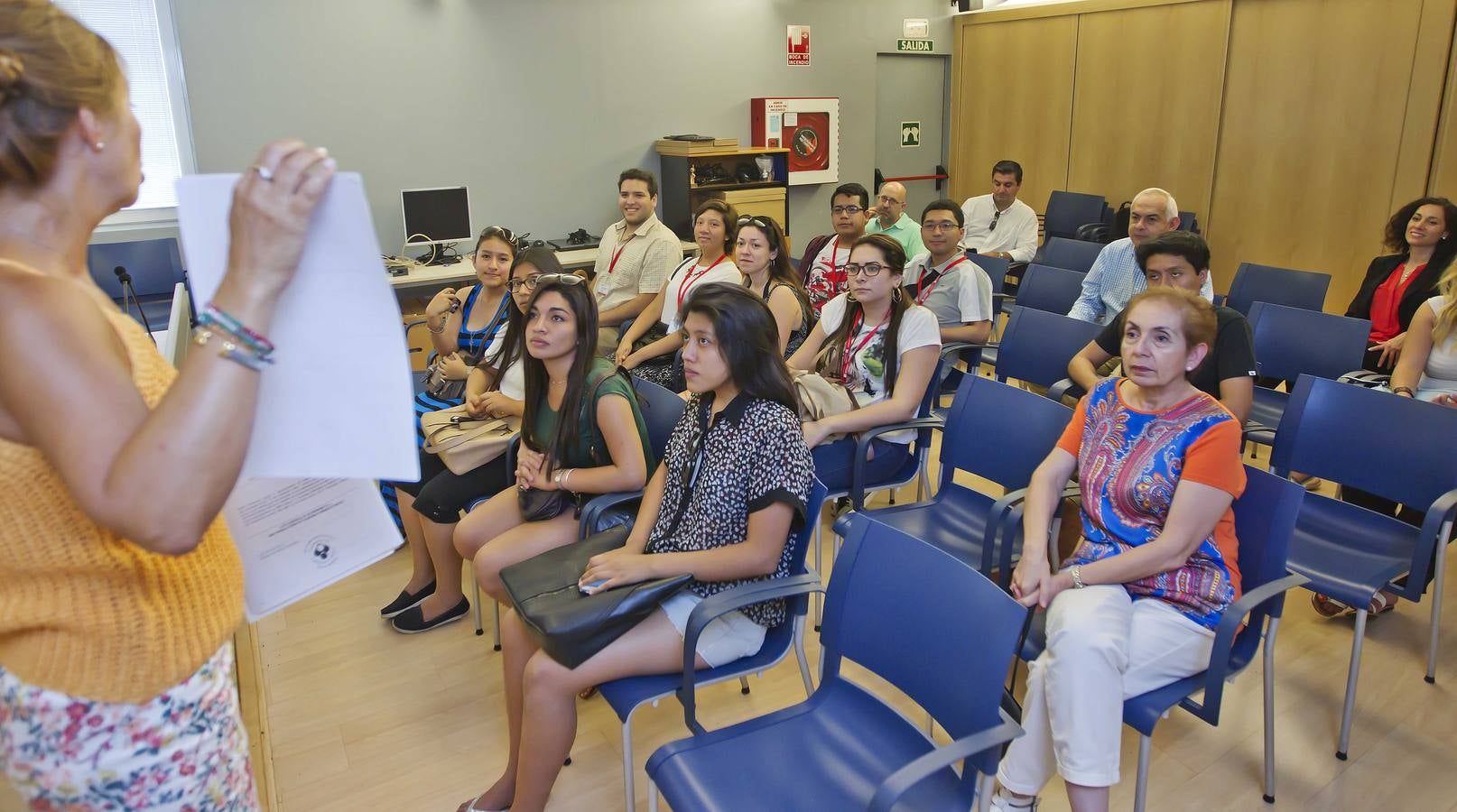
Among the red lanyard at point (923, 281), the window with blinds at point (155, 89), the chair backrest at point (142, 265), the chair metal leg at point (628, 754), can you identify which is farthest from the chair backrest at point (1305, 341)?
the window with blinds at point (155, 89)

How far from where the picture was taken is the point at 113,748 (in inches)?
34.0

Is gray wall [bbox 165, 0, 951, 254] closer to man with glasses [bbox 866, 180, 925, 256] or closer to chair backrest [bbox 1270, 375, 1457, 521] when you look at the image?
man with glasses [bbox 866, 180, 925, 256]

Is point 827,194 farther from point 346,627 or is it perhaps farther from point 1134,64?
point 346,627

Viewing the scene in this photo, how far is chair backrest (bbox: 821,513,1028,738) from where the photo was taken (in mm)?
1607

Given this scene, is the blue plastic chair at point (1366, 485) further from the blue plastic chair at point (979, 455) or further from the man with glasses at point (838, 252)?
the man with glasses at point (838, 252)

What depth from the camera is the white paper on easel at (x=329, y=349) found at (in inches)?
31.0

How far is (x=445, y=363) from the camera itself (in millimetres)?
3676

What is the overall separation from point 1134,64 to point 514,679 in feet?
23.9

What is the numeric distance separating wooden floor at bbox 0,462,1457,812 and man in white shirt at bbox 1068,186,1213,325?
160 cm

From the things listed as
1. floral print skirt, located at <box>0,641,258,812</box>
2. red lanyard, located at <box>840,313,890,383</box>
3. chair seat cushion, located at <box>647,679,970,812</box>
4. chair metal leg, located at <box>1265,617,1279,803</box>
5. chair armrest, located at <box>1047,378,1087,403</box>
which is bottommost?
chair metal leg, located at <box>1265,617,1279,803</box>

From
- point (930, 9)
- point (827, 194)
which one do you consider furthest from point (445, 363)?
point (930, 9)

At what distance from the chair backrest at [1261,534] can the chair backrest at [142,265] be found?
545cm

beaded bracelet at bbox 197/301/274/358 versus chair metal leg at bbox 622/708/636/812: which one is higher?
beaded bracelet at bbox 197/301/274/358

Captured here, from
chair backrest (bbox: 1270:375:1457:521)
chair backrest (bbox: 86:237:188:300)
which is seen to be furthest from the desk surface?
chair backrest (bbox: 1270:375:1457:521)
